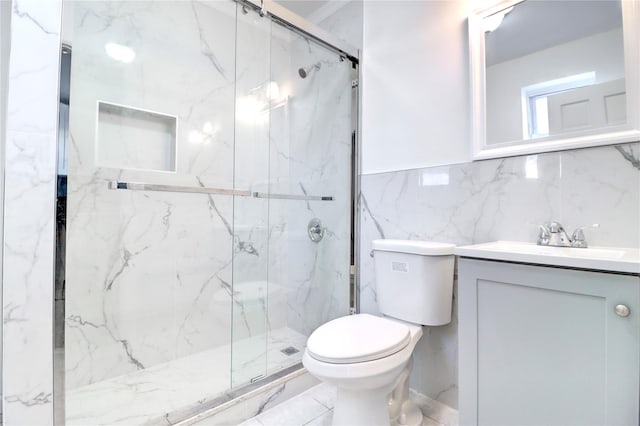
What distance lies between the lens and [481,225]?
4.34 ft

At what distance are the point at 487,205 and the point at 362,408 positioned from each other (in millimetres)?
951

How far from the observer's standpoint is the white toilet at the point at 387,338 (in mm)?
1021

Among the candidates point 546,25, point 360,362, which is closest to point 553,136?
point 546,25

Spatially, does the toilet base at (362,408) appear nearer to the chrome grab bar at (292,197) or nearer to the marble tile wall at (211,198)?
the marble tile wall at (211,198)

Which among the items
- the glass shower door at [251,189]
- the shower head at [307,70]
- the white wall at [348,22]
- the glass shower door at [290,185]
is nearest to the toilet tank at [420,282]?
the glass shower door at [290,185]

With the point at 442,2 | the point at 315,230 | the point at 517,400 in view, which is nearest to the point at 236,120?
the point at 315,230

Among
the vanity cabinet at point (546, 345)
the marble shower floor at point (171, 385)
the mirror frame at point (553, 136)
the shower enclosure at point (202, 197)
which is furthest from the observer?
the shower enclosure at point (202, 197)

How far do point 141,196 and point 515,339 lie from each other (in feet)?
6.02

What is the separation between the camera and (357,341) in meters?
1.09

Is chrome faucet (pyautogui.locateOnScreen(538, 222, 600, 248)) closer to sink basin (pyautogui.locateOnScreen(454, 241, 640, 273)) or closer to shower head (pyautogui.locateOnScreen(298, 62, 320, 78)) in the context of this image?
sink basin (pyautogui.locateOnScreen(454, 241, 640, 273))

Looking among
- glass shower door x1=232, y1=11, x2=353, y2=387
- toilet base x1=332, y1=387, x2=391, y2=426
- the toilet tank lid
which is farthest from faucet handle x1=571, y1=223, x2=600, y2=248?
glass shower door x1=232, y1=11, x2=353, y2=387

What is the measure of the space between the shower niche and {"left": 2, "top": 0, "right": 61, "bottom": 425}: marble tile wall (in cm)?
71

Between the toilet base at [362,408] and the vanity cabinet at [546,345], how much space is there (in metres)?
0.29

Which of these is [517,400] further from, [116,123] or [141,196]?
[116,123]
